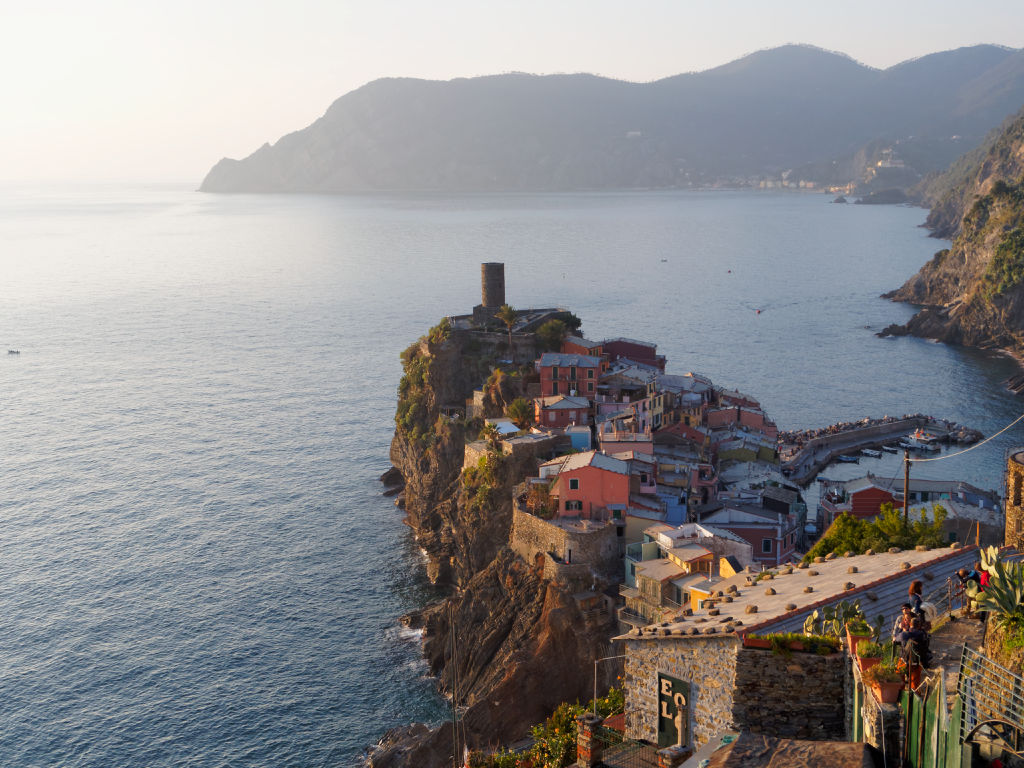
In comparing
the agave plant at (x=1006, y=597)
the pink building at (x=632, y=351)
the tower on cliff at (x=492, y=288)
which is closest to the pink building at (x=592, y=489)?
the pink building at (x=632, y=351)

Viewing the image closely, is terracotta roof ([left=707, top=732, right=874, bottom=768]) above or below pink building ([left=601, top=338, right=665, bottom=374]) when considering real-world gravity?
above

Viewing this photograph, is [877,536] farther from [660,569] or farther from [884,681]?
[884,681]

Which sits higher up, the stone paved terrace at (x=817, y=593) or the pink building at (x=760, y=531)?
the stone paved terrace at (x=817, y=593)

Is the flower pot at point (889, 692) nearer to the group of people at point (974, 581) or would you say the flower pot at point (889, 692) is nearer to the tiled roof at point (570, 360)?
the group of people at point (974, 581)

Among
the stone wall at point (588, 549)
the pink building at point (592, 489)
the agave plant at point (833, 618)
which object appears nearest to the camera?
the agave plant at point (833, 618)

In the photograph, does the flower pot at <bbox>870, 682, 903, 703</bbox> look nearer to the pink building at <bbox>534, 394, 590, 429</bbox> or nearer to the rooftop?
the pink building at <bbox>534, 394, 590, 429</bbox>

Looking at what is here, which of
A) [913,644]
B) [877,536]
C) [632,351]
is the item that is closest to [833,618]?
[913,644]

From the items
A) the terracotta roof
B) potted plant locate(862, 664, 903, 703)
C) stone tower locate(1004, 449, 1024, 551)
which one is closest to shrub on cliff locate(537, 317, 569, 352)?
stone tower locate(1004, 449, 1024, 551)
